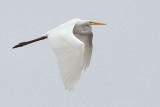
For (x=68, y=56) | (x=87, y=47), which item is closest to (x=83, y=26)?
(x=87, y=47)

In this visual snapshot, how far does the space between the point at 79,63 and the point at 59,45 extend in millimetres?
1053

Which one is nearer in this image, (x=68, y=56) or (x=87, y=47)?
(x=68, y=56)

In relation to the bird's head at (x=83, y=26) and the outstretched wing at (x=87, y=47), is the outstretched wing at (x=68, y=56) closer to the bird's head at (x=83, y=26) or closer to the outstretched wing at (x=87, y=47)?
the bird's head at (x=83, y=26)

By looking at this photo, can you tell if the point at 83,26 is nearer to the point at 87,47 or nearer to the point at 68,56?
the point at 87,47

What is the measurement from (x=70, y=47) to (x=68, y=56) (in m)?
0.52

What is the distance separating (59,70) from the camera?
1959 cm

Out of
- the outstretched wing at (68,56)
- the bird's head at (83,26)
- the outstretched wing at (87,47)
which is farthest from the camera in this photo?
the outstretched wing at (87,47)

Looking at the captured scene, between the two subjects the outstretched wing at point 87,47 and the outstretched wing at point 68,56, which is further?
the outstretched wing at point 87,47

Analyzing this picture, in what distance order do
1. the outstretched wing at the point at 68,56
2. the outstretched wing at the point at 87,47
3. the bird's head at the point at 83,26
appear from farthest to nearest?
the outstretched wing at the point at 87,47 < the bird's head at the point at 83,26 < the outstretched wing at the point at 68,56

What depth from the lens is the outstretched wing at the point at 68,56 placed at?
19.8 meters

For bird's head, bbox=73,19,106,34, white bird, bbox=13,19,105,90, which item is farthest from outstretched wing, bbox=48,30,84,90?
bird's head, bbox=73,19,106,34

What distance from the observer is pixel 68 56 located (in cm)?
2056

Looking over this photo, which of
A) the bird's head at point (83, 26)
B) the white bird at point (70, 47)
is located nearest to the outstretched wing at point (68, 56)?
the white bird at point (70, 47)

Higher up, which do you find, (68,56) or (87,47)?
(68,56)
